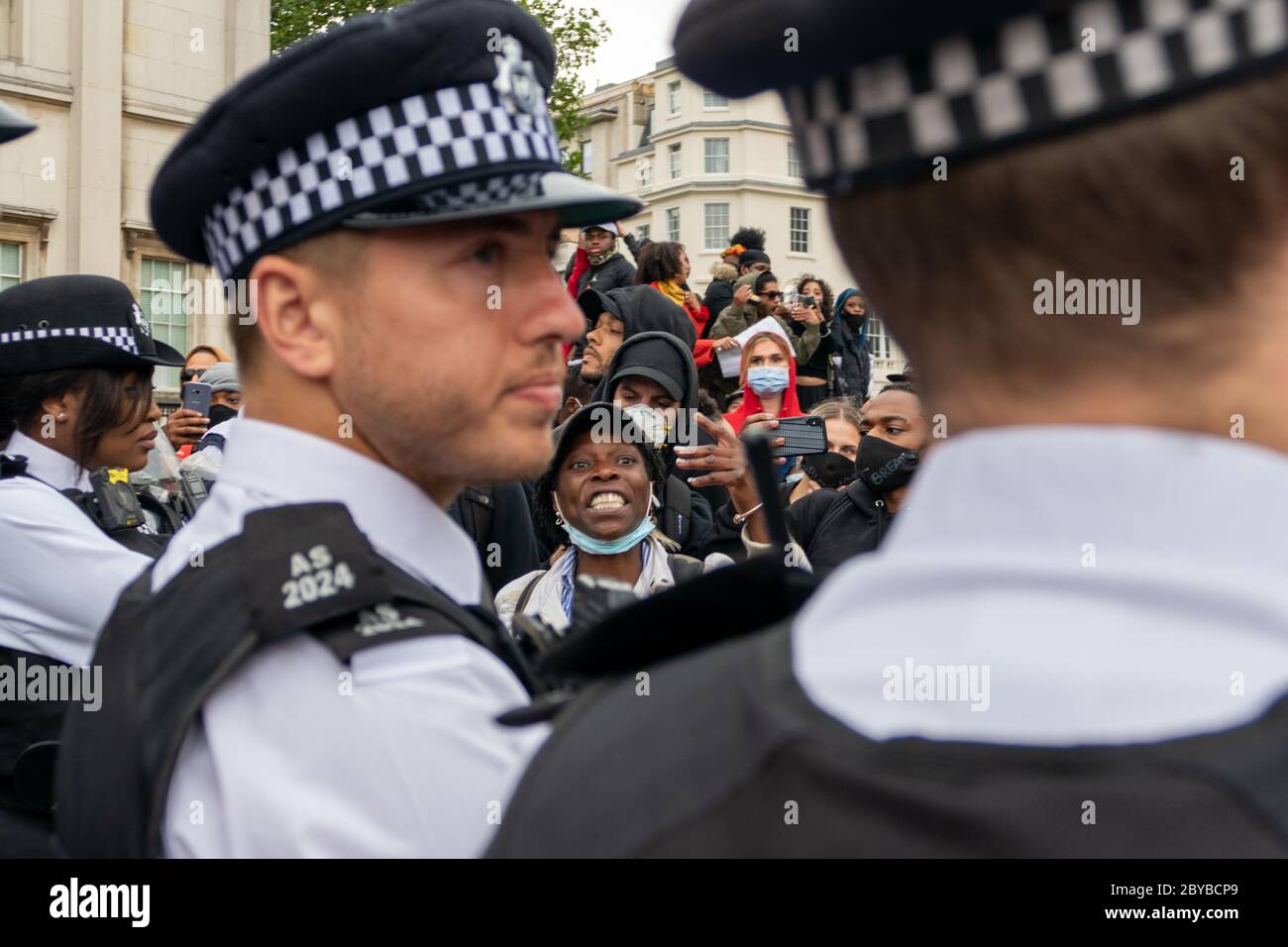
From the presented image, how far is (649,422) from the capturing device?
5688mm

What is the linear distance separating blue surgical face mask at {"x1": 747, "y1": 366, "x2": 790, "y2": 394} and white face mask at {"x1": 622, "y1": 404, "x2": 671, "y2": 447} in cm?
179

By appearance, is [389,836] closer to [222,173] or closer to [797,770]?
[797,770]

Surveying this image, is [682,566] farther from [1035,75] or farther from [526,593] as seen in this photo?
[1035,75]

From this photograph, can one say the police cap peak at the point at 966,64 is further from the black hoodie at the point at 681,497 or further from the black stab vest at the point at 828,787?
the black hoodie at the point at 681,497

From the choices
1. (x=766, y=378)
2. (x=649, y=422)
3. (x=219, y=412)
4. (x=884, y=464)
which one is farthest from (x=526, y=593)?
(x=219, y=412)

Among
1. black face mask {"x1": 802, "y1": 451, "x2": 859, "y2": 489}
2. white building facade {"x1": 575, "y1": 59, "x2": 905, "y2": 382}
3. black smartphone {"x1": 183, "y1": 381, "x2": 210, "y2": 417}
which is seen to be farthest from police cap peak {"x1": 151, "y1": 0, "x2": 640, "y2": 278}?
white building facade {"x1": 575, "y1": 59, "x2": 905, "y2": 382}

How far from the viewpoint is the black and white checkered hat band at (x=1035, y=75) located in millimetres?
901

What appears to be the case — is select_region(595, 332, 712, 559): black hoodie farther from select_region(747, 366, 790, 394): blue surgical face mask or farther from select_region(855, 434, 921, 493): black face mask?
select_region(747, 366, 790, 394): blue surgical face mask

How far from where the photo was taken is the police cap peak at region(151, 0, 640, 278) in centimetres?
197

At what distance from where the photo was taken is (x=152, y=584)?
6.88 feet

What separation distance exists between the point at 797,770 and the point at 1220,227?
0.44 m

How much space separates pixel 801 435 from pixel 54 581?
2.86 metres

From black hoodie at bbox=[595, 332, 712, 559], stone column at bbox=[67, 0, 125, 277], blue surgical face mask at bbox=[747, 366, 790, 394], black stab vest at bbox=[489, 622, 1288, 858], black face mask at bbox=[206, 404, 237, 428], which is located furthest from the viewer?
stone column at bbox=[67, 0, 125, 277]

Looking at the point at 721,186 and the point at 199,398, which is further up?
the point at 721,186
